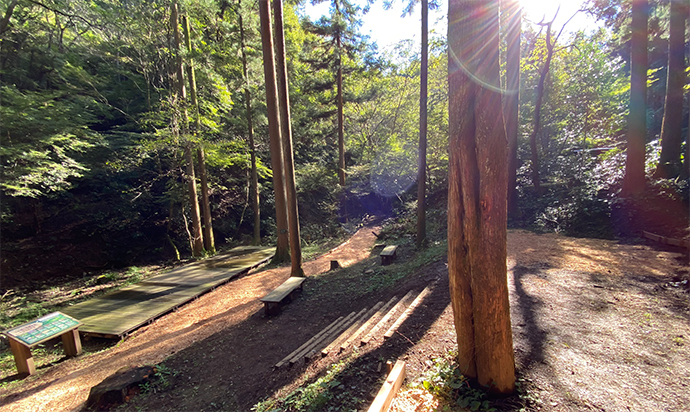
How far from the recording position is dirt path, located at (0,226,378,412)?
405 cm

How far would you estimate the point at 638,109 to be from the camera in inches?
352

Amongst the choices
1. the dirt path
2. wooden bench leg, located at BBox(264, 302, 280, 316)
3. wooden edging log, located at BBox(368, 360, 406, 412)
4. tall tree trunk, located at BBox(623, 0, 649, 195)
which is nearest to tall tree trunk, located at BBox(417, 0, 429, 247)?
the dirt path

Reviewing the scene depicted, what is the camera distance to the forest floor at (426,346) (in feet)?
8.43

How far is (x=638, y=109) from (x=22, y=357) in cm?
1620

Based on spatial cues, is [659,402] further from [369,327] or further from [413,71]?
[413,71]

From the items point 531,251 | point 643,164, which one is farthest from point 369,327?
point 643,164

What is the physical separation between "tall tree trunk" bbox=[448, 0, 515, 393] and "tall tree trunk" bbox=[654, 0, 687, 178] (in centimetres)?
1092

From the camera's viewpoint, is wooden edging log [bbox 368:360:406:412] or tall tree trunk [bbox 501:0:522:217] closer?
wooden edging log [bbox 368:360:406:412]

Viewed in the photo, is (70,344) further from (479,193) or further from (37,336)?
(479,193)

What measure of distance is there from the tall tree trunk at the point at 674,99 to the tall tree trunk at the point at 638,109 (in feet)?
2.84

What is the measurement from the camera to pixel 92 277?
1127cm

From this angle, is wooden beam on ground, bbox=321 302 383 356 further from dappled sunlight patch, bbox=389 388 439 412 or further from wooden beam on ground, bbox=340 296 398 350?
dappled sunlight patch, bbox=389 388 439 412

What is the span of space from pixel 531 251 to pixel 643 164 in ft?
17.9

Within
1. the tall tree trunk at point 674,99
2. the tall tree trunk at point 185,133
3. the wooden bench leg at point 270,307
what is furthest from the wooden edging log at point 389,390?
the tall tree trunk at point 674,99
